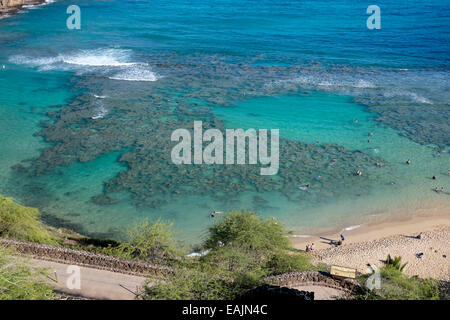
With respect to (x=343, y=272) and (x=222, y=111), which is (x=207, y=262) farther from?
(x=222, y=111)

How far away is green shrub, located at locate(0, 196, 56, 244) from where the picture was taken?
76.5 feet

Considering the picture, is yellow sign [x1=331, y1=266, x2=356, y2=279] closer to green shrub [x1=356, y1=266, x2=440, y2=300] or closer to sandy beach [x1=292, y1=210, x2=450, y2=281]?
green shrub [x1=356, y1=266, x2=440, y2=300]

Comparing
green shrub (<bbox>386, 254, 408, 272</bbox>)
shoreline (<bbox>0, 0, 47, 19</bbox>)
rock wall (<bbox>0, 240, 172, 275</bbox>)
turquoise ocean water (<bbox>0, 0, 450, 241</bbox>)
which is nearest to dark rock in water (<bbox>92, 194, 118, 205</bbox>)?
turquoise ocean water (<bbox>0, 0, 450, 241</bbox>)

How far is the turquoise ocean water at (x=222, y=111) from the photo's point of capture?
108 feet

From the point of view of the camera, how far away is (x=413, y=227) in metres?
30.7

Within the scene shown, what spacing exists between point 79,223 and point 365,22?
7084 cm

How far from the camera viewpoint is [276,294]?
56.0 ft

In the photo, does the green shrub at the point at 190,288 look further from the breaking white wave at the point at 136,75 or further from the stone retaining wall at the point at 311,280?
the breaking white wave at the point at 136,75

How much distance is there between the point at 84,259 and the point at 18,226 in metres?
5.84

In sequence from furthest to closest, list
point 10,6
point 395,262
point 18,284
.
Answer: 1. point 10,6
2. point 395,262
3. point 18,284

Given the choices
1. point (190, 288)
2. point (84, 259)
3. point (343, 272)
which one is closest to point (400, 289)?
point (343, 272)
